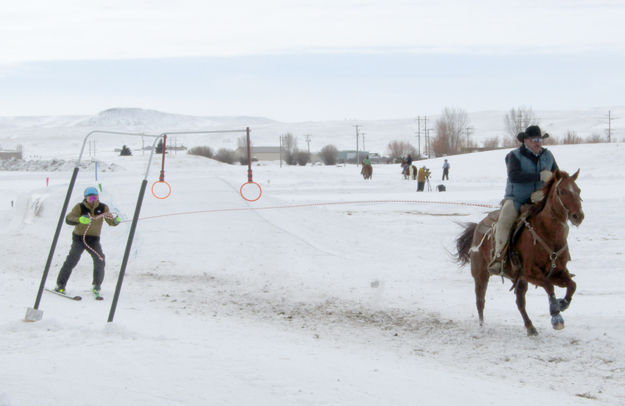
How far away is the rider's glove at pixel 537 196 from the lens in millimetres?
8977

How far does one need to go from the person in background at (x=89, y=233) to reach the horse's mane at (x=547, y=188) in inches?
275

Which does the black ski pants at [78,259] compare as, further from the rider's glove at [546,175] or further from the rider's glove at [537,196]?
the rider's glove at [546,175]

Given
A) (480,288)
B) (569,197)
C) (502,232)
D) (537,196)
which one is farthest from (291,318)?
(569,197)

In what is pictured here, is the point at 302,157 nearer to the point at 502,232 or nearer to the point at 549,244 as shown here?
the point at 502,232

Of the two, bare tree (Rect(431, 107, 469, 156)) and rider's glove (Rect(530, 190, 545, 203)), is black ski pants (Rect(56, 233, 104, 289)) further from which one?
bare tree (Rect(431, 107, 469, 156))

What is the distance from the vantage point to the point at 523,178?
920 centimetres

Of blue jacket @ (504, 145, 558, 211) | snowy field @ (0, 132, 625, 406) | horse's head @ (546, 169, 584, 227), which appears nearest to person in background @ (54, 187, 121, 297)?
snowy field @ (0, 132, 625, 406)

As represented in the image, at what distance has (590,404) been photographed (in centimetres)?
630

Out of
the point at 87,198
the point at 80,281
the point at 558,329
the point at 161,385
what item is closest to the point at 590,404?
the point at 558,329

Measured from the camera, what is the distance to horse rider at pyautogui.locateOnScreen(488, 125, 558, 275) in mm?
9078

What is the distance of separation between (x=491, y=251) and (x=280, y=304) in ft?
12.4

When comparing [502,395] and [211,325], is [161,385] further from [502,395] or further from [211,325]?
[211,325]

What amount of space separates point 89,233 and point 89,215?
0.35m

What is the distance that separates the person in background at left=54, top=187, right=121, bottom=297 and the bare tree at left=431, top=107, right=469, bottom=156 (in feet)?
347
